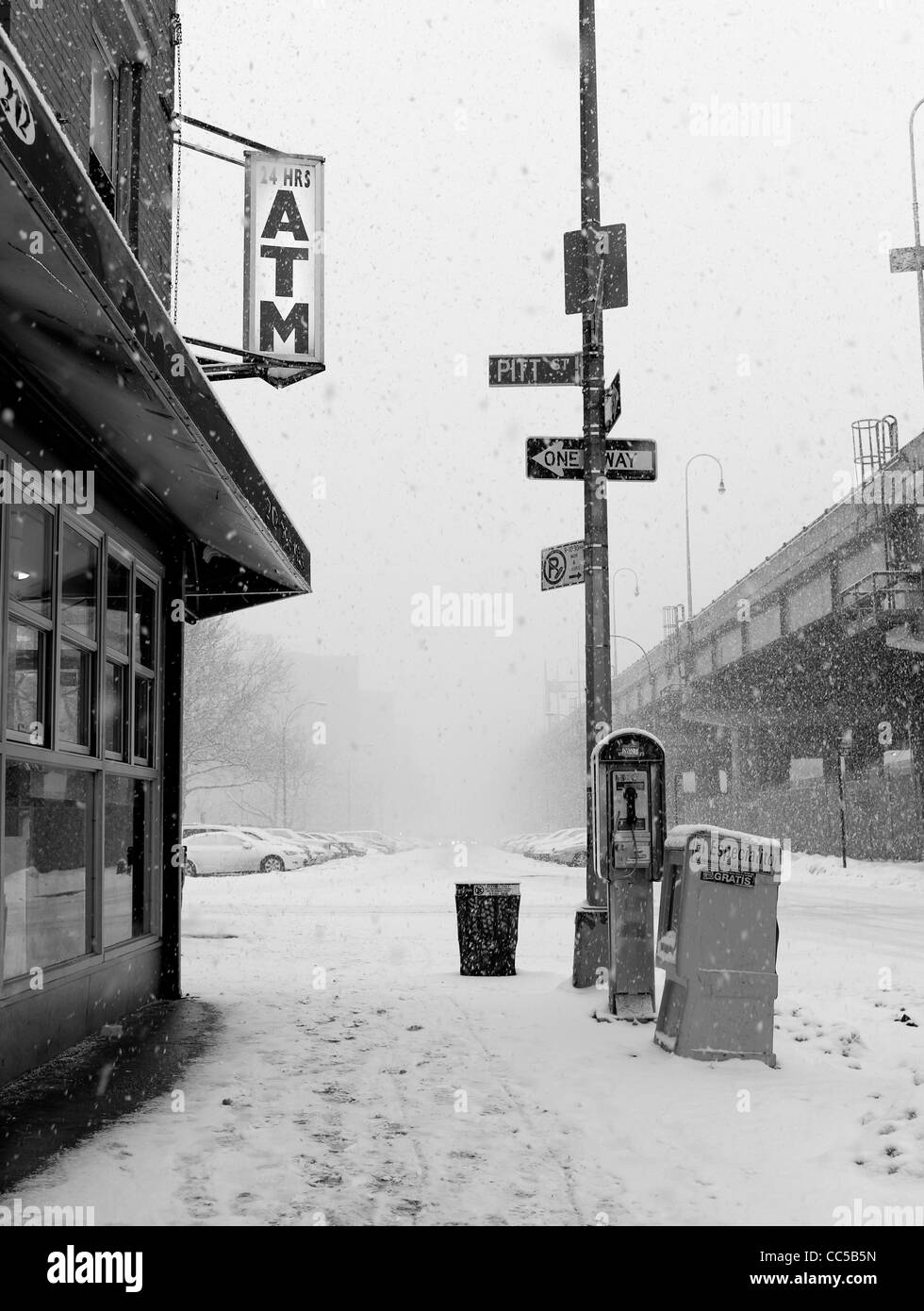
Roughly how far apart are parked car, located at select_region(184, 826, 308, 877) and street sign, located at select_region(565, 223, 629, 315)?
2745 cm

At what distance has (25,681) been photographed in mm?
7109

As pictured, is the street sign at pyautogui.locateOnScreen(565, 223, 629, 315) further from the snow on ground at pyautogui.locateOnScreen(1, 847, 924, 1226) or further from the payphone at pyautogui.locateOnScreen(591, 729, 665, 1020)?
the snow on ground at pyautogui.locateOnScreen(1, 847, 924, 1226)

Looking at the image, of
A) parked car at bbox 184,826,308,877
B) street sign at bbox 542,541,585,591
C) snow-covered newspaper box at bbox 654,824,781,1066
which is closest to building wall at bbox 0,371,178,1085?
street sign at bbox 542,541,585,591

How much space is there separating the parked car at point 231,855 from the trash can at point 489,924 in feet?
82.9

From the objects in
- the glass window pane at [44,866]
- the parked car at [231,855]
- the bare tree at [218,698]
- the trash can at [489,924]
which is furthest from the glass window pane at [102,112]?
the bare tree at [218,698]

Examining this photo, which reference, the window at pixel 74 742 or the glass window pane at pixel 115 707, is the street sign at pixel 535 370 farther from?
the glass window pane at pixel 115 707

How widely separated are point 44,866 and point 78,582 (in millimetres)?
1856

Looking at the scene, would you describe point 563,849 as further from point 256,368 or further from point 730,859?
point 730,859

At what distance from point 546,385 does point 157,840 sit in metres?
5.16

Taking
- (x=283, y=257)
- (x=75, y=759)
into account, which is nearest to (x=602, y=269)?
(x=283, y=257)
